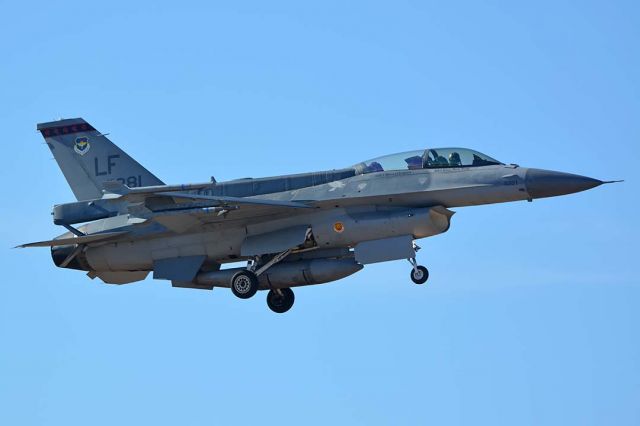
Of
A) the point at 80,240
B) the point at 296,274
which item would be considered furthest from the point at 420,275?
the point at 80,240

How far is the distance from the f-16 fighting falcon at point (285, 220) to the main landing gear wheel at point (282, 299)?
0.02 meters

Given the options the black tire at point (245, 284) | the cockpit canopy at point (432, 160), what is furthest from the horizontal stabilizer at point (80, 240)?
the cockpit canopy at point (432, 160)

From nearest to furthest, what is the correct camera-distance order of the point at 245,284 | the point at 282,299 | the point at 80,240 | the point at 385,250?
the point at 385,250 → the point at 245,284 → the point at 80,240 → the point at 282,299

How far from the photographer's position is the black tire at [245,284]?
26.5m

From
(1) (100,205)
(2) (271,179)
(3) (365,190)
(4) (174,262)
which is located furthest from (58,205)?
(3) (365,190)

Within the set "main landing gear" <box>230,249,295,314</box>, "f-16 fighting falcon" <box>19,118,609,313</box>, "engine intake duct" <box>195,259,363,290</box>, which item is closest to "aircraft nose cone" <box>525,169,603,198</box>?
"f-16 fighting falcon" <box>19,118,609,313</box>

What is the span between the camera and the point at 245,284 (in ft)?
87.1

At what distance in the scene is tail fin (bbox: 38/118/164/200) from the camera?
94.8ft

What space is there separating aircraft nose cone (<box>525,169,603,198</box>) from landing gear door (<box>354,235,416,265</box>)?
8.34ft

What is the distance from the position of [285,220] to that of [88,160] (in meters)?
5.33

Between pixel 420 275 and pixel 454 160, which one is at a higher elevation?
pixel 454 160

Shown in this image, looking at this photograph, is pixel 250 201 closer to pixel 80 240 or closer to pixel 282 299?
pixel 282 299

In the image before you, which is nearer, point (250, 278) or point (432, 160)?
point (432, 160)

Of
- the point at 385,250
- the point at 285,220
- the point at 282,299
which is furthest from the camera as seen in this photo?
the point at 282,299
